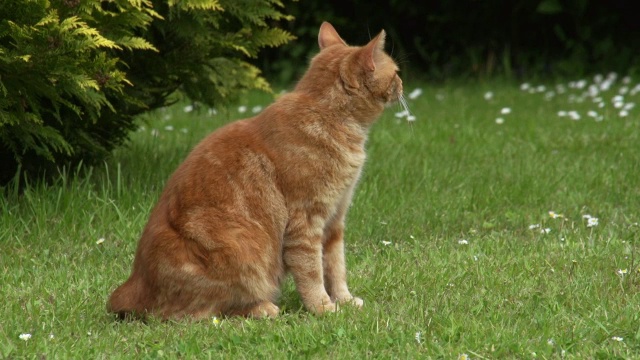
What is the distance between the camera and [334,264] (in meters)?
4.48

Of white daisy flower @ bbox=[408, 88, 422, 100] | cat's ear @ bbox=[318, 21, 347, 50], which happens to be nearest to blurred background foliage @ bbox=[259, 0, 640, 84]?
white daisy flower @ bbox=[408, 88, 422, 100]

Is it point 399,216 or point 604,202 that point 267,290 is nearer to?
point 399,216

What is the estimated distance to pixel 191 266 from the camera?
4.05 m

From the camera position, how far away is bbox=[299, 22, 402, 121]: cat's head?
4.32 meters

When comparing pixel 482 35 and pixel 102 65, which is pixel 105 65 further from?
pixel 482 35

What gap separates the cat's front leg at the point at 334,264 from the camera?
14.6ft

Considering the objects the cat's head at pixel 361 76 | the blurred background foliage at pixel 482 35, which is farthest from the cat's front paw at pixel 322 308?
the blurred background foliage at pixel 482 35

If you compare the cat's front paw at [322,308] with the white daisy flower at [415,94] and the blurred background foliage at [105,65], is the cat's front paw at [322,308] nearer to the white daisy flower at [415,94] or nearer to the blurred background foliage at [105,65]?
the blurred background foliage at [105,65]

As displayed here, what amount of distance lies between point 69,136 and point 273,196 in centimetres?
230

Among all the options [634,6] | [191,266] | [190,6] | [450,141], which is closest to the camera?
[191,266]

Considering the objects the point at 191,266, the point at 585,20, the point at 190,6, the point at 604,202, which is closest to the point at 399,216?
the point at 604,202

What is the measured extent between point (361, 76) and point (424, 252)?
1.26 meters

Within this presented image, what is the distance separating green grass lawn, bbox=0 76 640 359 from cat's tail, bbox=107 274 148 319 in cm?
5

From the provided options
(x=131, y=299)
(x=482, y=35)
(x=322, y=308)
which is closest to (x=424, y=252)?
(x=322, y=308)
